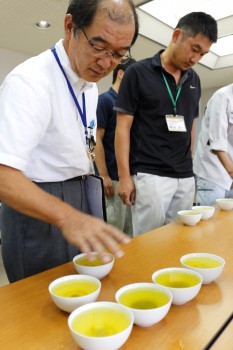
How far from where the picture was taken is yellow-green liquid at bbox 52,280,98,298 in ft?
2.42

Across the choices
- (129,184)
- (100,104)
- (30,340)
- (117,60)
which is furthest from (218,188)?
(30,340)

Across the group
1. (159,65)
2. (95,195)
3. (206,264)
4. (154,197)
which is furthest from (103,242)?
(159,65)

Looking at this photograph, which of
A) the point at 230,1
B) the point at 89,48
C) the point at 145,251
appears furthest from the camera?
the point at 230,1

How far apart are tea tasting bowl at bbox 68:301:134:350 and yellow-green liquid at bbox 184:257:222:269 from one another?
0.34m

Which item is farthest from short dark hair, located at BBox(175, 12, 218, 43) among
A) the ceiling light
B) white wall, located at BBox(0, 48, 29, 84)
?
white wall, located at BBox(0, 48, 29, 84)

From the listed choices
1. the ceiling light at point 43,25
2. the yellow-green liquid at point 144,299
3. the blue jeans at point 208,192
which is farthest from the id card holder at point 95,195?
the ceiling light at point 43,25

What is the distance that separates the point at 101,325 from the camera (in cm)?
61

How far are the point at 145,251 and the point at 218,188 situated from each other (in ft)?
3.98

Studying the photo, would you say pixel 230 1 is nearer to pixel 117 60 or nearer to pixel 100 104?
pixel 100 104

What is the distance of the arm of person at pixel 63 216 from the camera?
71 cm

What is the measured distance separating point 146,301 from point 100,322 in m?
0.13

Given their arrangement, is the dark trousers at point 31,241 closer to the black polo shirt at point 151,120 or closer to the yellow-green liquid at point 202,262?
the yellow-green liquid at point 202,262

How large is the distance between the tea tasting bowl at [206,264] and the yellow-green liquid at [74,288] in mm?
274

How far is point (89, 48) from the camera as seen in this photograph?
3.13 feet
